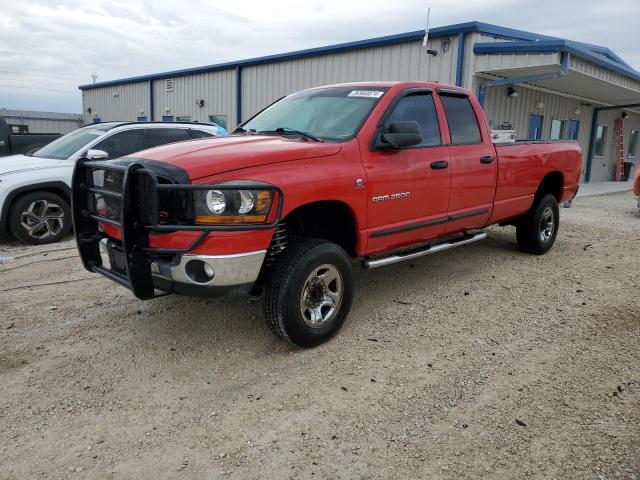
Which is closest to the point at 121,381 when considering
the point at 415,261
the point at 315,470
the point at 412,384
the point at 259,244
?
the point at 259,244

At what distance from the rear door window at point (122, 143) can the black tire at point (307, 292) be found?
4.72 m

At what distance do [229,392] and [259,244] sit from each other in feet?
3.15

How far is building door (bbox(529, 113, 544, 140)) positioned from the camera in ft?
52.3

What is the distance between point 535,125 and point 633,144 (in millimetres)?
11724

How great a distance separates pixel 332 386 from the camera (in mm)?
3283

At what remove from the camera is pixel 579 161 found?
7.04 meters

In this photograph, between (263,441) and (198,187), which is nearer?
(263,441)

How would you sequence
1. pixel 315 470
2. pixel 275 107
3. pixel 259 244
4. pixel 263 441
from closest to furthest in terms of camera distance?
pixel 315 470 → pixel 263 441 → pixel 259 244 → pixel 275 107

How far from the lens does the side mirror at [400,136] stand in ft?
13.0

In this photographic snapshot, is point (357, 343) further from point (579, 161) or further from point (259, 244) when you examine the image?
point (579, 161)

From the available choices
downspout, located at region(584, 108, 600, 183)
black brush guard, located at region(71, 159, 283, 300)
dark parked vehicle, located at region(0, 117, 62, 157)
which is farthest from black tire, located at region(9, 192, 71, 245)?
downspout, located at region(584, 108, 600, 183)

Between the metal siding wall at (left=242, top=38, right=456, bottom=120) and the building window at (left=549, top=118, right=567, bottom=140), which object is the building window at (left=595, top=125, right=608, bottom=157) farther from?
the metal siding wall at (left=242, top=38, right=456, bottom=120)

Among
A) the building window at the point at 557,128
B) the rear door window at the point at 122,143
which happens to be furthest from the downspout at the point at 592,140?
the rear door window at the point at 122,143

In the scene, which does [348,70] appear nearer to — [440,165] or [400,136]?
[440,165]
